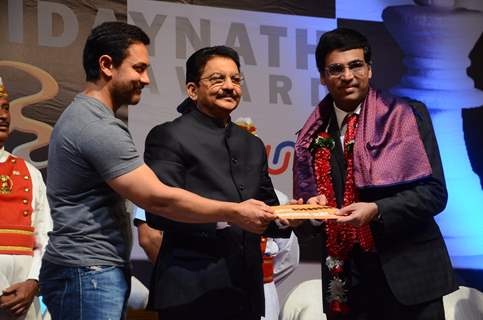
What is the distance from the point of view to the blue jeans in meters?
2.62

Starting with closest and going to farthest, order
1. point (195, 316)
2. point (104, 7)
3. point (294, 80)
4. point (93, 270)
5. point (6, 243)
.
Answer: point (93, 270)
point (195, 316)
point (6, 243)
point (104, 7)
point (294, 80)

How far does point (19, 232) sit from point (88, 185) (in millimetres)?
1518

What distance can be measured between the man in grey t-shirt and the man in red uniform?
1295 millimetres

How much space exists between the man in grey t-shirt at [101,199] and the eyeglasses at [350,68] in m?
0.72

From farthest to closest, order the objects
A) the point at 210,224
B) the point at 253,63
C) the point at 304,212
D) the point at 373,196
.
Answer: the point at 253,63 < the point at 373,196 < the point at 210,224 < the point at 304,212

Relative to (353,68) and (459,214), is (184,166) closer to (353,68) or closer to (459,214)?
(353,68)

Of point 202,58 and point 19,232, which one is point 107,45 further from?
point 19,232

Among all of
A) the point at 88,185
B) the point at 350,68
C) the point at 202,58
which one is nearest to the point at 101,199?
the point at 88,185

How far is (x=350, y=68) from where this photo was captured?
3.25 meters

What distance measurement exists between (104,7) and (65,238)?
2.64 m

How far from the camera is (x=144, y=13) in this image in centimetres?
514

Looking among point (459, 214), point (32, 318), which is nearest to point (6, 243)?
point (32, 318)

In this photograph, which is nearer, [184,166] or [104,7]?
[184,166]

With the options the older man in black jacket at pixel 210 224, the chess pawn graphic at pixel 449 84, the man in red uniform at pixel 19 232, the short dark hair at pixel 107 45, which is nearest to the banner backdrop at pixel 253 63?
the chess pawn graphic at pixel 449 84
